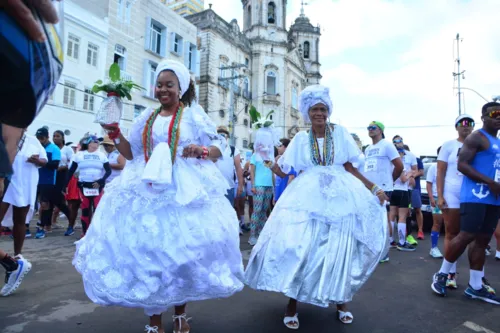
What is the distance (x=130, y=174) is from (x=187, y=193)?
1.67 feet

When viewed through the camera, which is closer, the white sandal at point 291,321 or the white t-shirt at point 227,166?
the white sandal at point 291,321

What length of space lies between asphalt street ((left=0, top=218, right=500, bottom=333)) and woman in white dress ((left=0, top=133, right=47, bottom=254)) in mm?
588

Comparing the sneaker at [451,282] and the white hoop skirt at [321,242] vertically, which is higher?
the white hoop skirt at [321,242]

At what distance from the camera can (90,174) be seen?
6.84m

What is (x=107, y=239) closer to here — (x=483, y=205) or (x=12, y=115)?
(x=12, y=115)

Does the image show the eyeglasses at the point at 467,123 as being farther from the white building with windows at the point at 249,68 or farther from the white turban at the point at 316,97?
the white building with windows at the point at 249,68

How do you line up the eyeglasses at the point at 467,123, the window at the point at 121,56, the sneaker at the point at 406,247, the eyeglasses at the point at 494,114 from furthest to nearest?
the window at the point at 121,56, the sneaker at the point at 406,247, the eyeglasses at the point at 467,123, the eyeglasses at the point at 494,114

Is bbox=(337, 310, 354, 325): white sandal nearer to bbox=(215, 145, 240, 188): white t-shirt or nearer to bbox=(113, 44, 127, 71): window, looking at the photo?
bbox=(215, 145, 240, 188): white t-shirt

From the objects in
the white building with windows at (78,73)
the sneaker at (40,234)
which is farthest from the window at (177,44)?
the sneaker at (40,234)

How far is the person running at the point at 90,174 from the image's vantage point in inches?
264

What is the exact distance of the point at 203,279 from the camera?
251 cm

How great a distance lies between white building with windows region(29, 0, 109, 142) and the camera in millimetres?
17344

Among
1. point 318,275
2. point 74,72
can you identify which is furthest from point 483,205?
point 74,72

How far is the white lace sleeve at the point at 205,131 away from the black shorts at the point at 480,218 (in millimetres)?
2665
